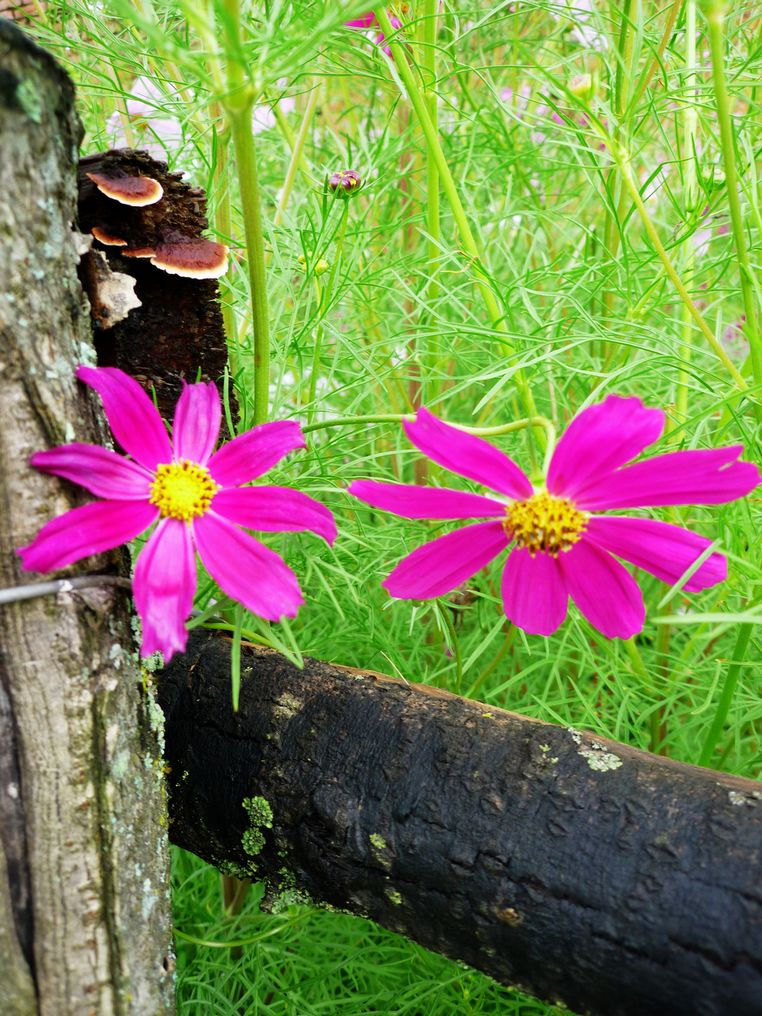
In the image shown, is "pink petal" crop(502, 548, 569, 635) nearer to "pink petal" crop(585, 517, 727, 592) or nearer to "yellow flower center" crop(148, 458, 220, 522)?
"pink petal" crop(585, 517, 727, 592)

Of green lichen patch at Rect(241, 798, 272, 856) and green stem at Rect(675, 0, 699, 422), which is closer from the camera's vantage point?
green lichen patch at Rect(241, 798, 272, 856)

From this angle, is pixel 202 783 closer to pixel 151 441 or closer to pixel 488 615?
pixel 151 441

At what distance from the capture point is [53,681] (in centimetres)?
44

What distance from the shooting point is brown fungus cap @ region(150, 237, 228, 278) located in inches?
20.4

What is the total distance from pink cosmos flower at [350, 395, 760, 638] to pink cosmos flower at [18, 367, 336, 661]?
0.19 feet

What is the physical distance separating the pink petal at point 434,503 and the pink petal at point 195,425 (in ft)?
0.31

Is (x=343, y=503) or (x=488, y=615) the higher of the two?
(x=343, y=503)

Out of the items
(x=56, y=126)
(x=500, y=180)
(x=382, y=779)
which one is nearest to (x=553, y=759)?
(x=382, y=779)

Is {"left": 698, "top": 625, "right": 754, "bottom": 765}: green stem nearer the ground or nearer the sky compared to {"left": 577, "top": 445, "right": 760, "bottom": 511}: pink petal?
nearer the ground

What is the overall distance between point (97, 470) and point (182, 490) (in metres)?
0.05

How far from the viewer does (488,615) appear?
0.94 metres

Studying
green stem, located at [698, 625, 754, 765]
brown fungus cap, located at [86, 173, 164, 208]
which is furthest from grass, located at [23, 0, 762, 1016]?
brown fungus cap, located at [86, 173, 164, 208]

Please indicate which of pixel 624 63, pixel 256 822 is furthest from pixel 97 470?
pixel 624 63

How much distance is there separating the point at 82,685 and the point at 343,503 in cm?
32
